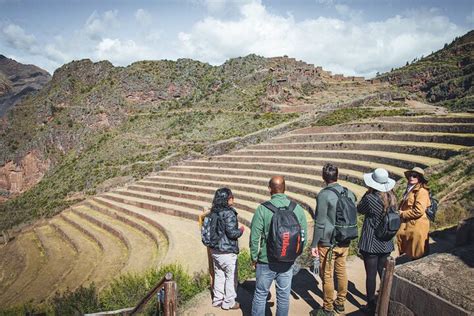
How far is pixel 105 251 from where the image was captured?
10.5m

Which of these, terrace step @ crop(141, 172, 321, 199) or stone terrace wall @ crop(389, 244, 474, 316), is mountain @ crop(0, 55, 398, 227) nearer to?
terrace step @ crop(141, 172, 321, 199)

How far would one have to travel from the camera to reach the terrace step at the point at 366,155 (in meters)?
8.54

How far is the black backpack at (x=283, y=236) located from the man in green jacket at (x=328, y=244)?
49 centimetres

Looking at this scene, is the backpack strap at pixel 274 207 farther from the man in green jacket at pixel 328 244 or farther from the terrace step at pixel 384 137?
the terrace step at pixel 384 137

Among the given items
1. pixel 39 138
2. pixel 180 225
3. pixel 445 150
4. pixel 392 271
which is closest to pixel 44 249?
pixel 180 225

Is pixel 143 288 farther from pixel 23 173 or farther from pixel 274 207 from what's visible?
pixel 23 173

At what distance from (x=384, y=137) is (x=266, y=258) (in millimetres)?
10017

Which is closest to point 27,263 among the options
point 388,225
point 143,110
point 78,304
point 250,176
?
point 78,304

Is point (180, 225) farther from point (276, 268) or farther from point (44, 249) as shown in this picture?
point (276, 268)

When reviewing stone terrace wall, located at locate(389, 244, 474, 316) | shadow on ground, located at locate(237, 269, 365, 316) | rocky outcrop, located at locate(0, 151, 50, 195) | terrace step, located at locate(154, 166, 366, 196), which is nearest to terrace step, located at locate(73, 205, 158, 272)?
terrace step, located at locate(154, 166, 366, 196)

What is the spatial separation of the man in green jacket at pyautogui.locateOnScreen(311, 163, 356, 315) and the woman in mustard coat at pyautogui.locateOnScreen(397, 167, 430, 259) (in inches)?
28.4

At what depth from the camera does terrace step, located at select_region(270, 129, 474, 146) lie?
9.14 m

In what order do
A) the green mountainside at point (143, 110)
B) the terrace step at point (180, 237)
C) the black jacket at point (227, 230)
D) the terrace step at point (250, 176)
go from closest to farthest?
the black jacket at point (227, 230) < the terrace step at point (180, 237) < the terrace step at point (250, 176) < the green mountainside at point (143, 110)

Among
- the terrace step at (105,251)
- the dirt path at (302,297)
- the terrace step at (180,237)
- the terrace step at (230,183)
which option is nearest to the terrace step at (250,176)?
the terrace step at (230,183)
